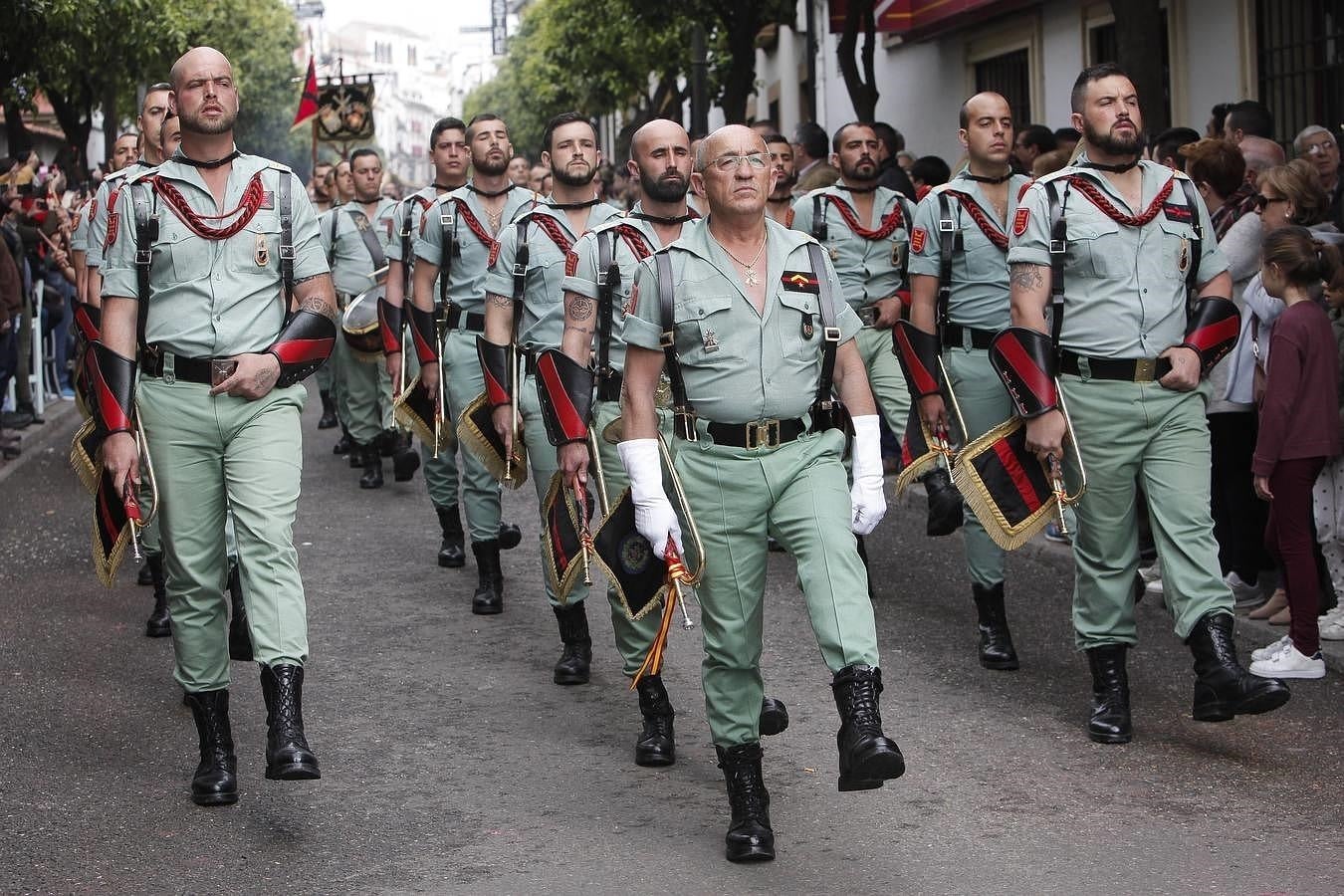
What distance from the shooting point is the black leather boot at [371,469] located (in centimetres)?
1327

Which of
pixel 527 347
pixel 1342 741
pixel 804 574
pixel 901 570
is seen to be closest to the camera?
pixel 804 574

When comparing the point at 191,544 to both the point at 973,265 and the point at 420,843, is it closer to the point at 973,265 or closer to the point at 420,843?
the point at 420,843

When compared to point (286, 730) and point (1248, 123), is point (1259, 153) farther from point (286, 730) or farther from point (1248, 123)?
point (286, 730)

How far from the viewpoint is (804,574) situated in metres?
5.23

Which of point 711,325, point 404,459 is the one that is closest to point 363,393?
point 404,459

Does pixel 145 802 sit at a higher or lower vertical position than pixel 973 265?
lower

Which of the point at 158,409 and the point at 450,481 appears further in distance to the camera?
the point at 450,481

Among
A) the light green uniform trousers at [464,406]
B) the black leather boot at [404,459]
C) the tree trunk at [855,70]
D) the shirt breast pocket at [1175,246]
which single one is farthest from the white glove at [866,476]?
the tree trunk at [855,70]

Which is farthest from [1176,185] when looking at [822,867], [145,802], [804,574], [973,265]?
[145,802]

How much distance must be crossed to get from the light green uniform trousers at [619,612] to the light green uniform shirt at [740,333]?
800 millimetres

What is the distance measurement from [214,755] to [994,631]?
→ 10.3ft

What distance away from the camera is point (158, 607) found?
870 cm

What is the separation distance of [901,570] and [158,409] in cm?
486

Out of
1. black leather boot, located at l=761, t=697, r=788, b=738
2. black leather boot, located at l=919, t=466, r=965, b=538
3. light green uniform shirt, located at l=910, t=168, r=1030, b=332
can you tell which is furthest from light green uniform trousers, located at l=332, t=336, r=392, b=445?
black leather boot, located at l=761, t=697, r=788, b=738
